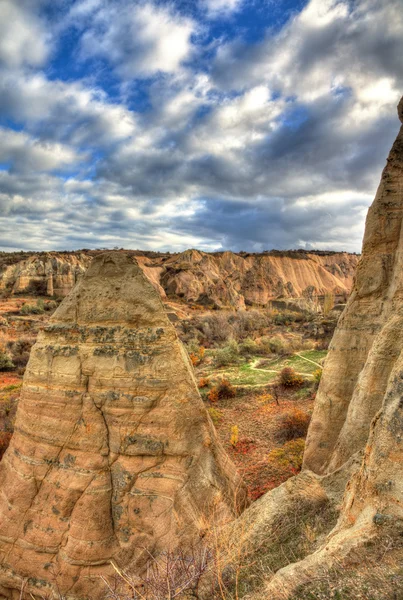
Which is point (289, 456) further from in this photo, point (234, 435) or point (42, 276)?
point (42, 276)

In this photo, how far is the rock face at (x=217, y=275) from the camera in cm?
5153

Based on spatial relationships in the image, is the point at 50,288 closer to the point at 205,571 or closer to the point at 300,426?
the point at 300,426

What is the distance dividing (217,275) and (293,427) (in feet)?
163

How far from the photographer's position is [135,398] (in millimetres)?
5742

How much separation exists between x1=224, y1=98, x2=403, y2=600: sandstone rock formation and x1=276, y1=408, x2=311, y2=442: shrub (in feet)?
13.4

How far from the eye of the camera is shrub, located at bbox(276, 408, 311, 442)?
12.6 meters

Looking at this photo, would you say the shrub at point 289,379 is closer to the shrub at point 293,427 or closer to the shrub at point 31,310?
the shrub at point 293,427

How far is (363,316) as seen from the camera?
808 centimetres

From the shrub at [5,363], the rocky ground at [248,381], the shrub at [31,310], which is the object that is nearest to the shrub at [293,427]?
the rocky ground at [248,381]

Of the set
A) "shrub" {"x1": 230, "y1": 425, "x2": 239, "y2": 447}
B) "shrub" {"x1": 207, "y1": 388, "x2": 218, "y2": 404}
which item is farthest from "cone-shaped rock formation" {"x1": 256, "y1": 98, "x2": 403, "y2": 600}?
"shrub" {"x1": 207, "y1": 388, "x2": 218, "y2": 404}

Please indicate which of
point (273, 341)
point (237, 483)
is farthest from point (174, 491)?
point (273, 341)

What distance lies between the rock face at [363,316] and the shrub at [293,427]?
410 centimetres

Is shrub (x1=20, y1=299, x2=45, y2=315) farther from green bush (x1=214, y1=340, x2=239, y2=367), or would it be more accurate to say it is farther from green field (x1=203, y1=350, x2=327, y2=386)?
green field (x1=203, y1=350, x2=327, y2=386)

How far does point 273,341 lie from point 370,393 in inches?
879
